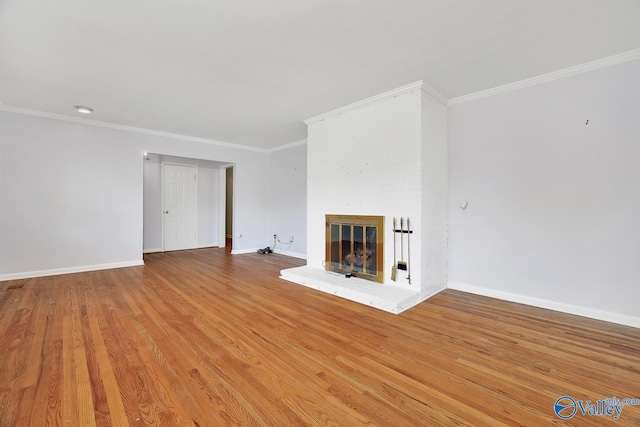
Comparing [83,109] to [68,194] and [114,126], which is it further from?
[68,194]

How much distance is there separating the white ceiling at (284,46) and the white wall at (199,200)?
2692mm

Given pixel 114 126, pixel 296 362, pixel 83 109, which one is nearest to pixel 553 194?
pixel 296 362

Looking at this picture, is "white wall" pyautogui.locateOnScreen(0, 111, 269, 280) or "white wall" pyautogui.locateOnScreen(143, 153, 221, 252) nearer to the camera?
"white wall" pyautogui.locateOnScreen(0, 111, 269, 280)

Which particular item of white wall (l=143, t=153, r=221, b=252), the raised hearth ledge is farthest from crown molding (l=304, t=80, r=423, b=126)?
white wall (l=143, t=153, r=221, b=252)

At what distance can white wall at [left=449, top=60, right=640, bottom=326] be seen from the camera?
8.36 ft

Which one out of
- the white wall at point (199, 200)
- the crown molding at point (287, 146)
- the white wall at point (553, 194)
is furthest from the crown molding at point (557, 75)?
the white wall at point (199, 200)

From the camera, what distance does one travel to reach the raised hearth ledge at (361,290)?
115 inches

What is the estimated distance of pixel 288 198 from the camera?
245 inches

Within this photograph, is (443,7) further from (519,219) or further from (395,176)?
(519,219)

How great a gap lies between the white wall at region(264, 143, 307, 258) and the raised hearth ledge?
1.89m

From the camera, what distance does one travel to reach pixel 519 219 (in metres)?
3.09

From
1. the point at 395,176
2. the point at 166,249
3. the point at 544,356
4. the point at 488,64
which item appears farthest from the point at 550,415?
the point at 166,249

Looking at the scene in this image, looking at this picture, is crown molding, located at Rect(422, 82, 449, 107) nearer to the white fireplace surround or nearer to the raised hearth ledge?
the white fireplace surround

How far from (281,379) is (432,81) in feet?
10.7
